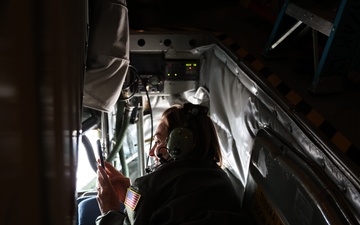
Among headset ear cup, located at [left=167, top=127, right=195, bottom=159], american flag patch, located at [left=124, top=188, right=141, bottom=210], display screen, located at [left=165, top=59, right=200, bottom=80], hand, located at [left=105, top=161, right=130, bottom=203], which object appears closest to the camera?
american flag patch, located at [left=124, top=188, right=141, bottom=210]

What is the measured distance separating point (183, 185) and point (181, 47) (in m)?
1.19

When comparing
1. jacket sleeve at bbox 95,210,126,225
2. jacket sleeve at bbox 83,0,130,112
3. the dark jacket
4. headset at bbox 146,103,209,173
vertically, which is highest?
jacket sleeve at bbox 83,0,130,112

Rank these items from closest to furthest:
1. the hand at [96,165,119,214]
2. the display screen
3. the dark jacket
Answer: the dark jacket < the hand at [96,165,119,214] < the display screen

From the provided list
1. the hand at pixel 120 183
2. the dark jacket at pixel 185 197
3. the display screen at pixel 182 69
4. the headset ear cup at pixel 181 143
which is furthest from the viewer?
the display screen at pixel 182 69

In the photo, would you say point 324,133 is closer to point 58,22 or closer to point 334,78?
point 334,78

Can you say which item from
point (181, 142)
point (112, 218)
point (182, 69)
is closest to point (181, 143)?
point (181, 142)

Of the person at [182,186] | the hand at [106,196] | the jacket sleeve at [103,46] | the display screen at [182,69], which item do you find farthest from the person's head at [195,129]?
the display screen at [182,69]

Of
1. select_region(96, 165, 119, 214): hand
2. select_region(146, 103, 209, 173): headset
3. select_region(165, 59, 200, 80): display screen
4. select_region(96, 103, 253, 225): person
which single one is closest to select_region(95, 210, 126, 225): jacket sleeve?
select_region(96, 103, 253, 225): person

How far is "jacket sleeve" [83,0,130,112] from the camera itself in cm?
199

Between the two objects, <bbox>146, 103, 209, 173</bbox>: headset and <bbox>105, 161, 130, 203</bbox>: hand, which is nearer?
<bbox>146, 103, 209, 173</bbox>: headset

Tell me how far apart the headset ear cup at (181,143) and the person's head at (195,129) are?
18 millimetres

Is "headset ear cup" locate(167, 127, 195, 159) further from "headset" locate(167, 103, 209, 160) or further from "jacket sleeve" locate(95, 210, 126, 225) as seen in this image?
"jacket sleeve" locate(95, 210, 126, 225)

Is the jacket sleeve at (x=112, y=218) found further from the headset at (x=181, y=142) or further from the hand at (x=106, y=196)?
the headset at (x=181, y=142)

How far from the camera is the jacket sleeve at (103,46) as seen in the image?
199 cm
